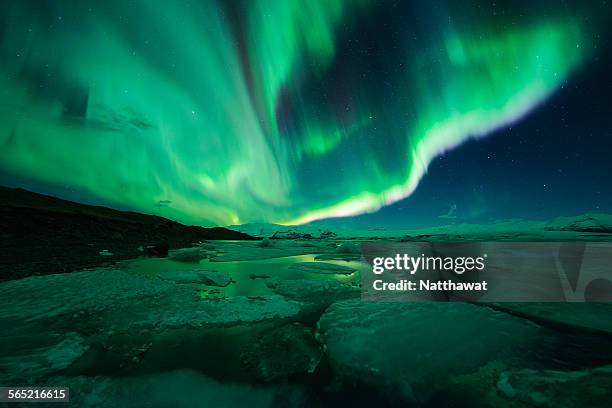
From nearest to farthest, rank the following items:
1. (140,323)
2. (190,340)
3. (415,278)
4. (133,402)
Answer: (133,402) → (190,340) → (140,323) → (415,278)

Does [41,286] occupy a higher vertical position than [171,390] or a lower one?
higher

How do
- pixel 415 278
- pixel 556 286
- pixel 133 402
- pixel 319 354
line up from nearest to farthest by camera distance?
pixel 133 402 → pixel 319 354 → pixel 556 286 → pixel 415 278

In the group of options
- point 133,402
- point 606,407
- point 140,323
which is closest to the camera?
point 606,407

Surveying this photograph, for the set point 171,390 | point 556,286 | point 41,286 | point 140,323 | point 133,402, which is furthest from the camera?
point 556,286

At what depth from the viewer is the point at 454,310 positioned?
557 centimetres

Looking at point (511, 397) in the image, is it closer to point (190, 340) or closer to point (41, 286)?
point (190, 340)

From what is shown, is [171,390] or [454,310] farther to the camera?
[454,310]

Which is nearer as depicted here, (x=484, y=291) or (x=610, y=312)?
(x=610, y=312)

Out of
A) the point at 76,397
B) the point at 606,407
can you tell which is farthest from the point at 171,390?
the point at 606,407

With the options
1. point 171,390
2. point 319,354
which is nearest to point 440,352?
point 319,354

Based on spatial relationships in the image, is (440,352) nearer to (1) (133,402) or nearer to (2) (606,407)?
(2) (606,407)

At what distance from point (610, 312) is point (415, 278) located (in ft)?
16.1

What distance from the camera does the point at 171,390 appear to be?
282 centimetres

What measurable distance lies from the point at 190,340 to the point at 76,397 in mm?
1471
